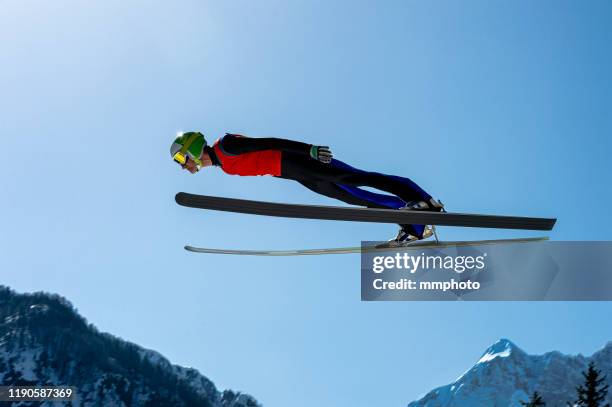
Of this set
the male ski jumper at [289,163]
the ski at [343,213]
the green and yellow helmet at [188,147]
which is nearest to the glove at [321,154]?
the male ski jumper at [289,163]

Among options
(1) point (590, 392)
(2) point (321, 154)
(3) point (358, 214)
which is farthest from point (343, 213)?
(1) point (590, 392)

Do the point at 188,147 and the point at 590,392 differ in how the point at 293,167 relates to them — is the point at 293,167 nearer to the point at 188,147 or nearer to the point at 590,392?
the point at 188,147

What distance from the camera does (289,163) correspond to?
26.4 ft

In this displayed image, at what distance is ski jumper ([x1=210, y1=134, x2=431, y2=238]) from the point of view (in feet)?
26.1

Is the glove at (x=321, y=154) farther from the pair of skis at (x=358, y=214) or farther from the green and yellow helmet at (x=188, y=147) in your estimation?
the green and yellow helmet at (x=188, y=147)

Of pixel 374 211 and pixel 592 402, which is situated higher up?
pixel 592 402

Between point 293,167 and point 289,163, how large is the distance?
0.07 m

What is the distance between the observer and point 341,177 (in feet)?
26.9

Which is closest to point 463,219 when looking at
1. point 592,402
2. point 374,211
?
point 374,211

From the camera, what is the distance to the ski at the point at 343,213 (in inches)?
309

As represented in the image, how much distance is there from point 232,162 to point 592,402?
42453mm

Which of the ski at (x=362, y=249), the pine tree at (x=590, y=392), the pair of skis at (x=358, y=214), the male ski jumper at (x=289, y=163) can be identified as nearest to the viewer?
the pair of skis at (x=358, y=214)

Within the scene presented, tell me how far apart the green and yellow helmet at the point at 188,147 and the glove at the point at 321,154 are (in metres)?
1.36

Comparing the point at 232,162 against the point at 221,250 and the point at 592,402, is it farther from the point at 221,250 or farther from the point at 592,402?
the point at 592,402
